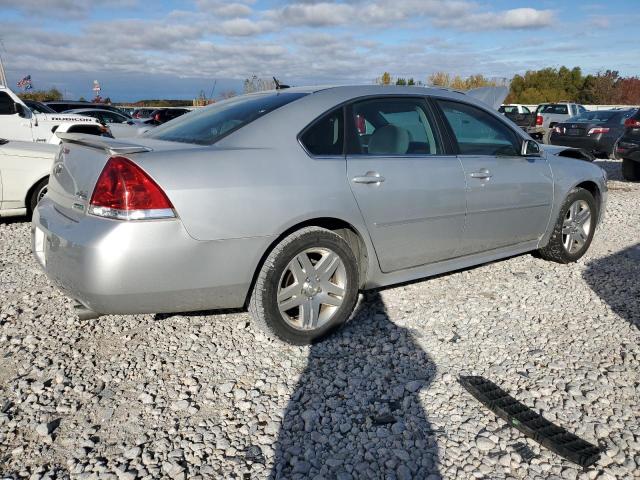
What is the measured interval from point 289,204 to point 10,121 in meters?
8.98

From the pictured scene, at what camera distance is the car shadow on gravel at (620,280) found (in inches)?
158

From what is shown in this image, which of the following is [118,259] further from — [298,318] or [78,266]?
[298,318]

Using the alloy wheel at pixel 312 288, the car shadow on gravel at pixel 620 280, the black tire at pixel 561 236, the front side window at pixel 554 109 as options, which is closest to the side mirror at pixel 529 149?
the black tire at pixel 561 236

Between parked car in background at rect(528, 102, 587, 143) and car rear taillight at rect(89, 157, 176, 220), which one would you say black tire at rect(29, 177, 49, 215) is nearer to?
car rear taillight at rect(89, 157, 176, 220)

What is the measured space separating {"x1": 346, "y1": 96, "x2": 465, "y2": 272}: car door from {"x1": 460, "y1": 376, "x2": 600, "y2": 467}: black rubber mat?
106 cm

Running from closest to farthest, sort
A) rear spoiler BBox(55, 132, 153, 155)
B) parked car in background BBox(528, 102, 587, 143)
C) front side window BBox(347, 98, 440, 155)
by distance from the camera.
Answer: rear spoiler BBox(55, 132, 153, 155), front side window BBox(347, 98, 440, 155), parked car in background BBox(528, 102, 587, 143)

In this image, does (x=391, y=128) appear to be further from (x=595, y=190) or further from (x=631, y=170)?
(x=631, y=170)

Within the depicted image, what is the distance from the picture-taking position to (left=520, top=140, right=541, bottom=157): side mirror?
14.3 feet

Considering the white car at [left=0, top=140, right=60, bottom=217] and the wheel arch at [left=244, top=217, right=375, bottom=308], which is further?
the white car at [left=0, top=140, right=60, bottom=217]

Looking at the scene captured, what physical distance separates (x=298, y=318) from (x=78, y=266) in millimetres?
1327

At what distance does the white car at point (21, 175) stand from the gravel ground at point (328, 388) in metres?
2.62

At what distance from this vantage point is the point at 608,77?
53281 millimetres

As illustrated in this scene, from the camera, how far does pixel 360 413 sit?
8.84 feet

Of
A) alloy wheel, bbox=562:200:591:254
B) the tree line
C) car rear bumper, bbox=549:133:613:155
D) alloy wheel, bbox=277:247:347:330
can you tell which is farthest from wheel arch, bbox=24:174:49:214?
the tree line
